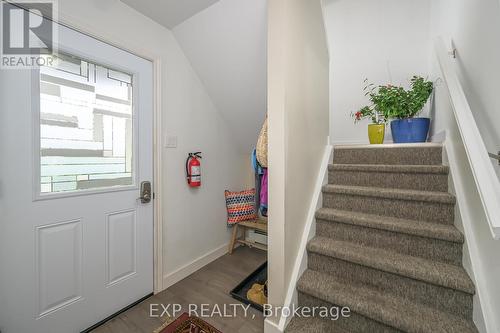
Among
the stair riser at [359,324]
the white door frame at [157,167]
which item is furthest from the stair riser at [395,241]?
the white door frame at [157,167]

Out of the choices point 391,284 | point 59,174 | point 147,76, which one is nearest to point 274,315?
point 391,284

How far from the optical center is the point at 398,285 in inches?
44.5

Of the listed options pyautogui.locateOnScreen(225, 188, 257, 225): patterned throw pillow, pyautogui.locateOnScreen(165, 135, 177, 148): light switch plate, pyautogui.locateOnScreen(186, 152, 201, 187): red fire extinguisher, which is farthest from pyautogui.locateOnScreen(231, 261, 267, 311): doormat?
pyautogui.locateOnScreen(165, 135, 177, 148): light switch plate

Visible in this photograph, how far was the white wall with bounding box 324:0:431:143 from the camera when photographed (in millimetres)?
2207

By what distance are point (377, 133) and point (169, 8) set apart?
215cm

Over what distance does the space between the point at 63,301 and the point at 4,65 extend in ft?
4.67

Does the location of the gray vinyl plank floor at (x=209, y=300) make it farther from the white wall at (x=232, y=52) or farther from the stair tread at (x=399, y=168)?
the white wall at (x=232, y=52)

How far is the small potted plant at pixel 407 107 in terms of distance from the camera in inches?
70.1

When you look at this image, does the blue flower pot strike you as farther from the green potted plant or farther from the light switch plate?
the light switch plate

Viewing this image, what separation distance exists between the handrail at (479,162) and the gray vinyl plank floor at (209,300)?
4.68 feet

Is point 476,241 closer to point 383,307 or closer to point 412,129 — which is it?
A: point 383,307

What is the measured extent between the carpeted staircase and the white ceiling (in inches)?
71.8

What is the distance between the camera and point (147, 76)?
→ 1721 millimetres

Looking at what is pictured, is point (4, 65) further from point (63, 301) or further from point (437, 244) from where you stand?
point (437, 244)
